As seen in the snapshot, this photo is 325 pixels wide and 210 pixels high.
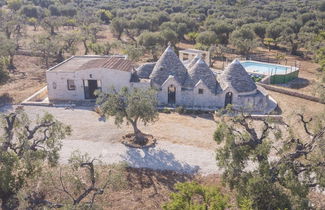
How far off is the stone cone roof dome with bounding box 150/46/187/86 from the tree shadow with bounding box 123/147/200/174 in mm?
10988

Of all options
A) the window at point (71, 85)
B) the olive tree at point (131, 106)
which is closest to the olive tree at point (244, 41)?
the window at point (71, 85)

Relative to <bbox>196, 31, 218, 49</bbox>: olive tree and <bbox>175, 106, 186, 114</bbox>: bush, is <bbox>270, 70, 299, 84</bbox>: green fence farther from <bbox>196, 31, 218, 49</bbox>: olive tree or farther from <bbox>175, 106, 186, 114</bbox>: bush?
<bbox>196, 31, 218, 49</bbox>: olive tree

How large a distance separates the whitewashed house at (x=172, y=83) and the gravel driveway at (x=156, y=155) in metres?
8.96

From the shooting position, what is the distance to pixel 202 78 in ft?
108

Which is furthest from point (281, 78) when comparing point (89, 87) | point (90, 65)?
point (89, 87)

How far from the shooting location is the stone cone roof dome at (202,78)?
32.9 m

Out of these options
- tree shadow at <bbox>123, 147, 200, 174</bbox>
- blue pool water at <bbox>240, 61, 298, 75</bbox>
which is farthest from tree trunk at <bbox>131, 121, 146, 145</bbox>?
blue pool water at <bbox>240, 61, 298, 75</bbox>

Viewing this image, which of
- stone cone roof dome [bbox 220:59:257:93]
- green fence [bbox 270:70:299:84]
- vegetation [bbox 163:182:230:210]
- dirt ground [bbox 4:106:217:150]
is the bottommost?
dirt ground [bbox 4:106:217:150]

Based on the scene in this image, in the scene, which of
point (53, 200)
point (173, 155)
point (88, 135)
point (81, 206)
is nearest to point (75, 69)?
point (88, 135)

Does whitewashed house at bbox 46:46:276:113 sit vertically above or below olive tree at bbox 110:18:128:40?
below

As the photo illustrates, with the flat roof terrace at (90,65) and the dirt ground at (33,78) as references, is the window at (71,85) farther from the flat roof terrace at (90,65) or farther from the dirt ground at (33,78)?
the dirt ground at (33,78)

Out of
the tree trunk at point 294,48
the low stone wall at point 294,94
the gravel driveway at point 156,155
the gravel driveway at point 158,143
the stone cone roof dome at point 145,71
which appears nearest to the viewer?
the gravel driveway at point 156,155

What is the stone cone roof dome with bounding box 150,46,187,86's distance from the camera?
33.8 meters

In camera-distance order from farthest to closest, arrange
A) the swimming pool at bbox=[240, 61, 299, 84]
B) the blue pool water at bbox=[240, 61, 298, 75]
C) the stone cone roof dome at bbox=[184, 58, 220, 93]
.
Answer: the blue pool water at bbox=[240, 61, 298, 75] < the swimming pool at bbox=[240, 61, 299, 84] < the stone cone roof dome at bbox=[184, 58, 220, 93]
